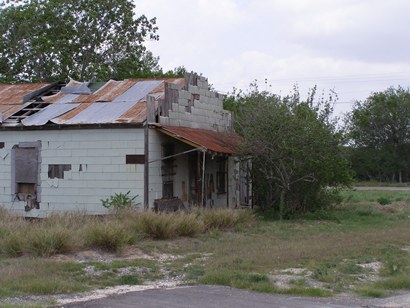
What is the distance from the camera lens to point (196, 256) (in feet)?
41.7

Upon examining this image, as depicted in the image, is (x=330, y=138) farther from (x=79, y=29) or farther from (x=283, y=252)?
(x=79, y=29)

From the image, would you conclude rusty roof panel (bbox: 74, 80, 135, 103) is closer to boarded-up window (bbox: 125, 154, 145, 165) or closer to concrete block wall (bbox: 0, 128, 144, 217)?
concrete block wall (bbox: 0, 128, 144, 217)

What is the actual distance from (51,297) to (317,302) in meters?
3.82

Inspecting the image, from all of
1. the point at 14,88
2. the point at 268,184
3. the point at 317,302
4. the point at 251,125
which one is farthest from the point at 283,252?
the point at 14,88

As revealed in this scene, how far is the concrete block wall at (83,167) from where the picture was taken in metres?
18.9

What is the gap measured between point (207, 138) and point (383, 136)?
44.5 meters

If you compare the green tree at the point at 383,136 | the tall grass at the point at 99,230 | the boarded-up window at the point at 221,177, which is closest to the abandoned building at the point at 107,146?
the boarded-up window at the point at 221,177

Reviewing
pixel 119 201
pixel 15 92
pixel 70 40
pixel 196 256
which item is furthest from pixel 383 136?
pixel 196 256

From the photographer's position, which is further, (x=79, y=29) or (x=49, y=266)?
(x=79, y=29)

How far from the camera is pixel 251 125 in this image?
20.9 meters

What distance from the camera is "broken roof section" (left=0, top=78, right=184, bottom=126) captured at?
1962 cm

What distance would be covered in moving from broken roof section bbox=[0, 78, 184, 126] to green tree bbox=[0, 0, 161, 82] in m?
9.13

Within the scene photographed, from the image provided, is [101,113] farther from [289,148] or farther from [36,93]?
[289,148]

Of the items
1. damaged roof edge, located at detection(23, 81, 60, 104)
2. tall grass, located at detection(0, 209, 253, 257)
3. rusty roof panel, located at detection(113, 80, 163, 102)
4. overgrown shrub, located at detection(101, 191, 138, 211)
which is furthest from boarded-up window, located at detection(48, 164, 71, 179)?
damaged roof edge, located at detection(23, 81, 60, 104)
